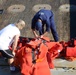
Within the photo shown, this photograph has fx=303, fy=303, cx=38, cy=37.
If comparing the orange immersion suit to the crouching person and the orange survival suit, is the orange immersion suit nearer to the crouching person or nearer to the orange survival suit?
the orange survival suit

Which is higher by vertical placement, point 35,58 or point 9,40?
point 9,40

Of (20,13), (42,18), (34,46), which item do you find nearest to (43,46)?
(34,46)

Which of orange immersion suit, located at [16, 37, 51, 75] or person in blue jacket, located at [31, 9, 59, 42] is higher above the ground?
person in blue jacket, located at [31, 9, 59, 42]

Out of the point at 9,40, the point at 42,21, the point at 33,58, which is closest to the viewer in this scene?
the point at 33,58

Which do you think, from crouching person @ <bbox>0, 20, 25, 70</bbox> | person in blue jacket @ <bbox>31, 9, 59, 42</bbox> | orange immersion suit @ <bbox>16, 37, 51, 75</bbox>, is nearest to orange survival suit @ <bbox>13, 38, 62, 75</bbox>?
orange immersion suit @ <bbox>16, 37, 51, 75</bbox>

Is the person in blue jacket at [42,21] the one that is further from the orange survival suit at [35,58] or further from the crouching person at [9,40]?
the crouching person at [9,40]

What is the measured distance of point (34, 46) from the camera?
5.46 meters

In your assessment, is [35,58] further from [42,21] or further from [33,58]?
[42,21]

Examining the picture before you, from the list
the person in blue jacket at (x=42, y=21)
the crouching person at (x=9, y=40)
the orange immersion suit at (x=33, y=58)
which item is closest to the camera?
the orange immersion suit at (x=33, y=58)

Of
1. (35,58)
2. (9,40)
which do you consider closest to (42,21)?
(9,40)

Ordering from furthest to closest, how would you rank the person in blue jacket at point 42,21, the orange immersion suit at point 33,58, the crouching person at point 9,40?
the person in blue jacket at point 42,21
the crouching person at point 9,40
the orange immersion suit at point 33,58

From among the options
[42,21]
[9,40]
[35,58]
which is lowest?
[35,58]

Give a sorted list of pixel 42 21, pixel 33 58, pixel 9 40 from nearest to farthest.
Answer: pixel 33 58 → pixel 9 40 → pixel 42 21

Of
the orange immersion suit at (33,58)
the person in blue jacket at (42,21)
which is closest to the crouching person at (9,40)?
the orange immersion suit at (33,58)
